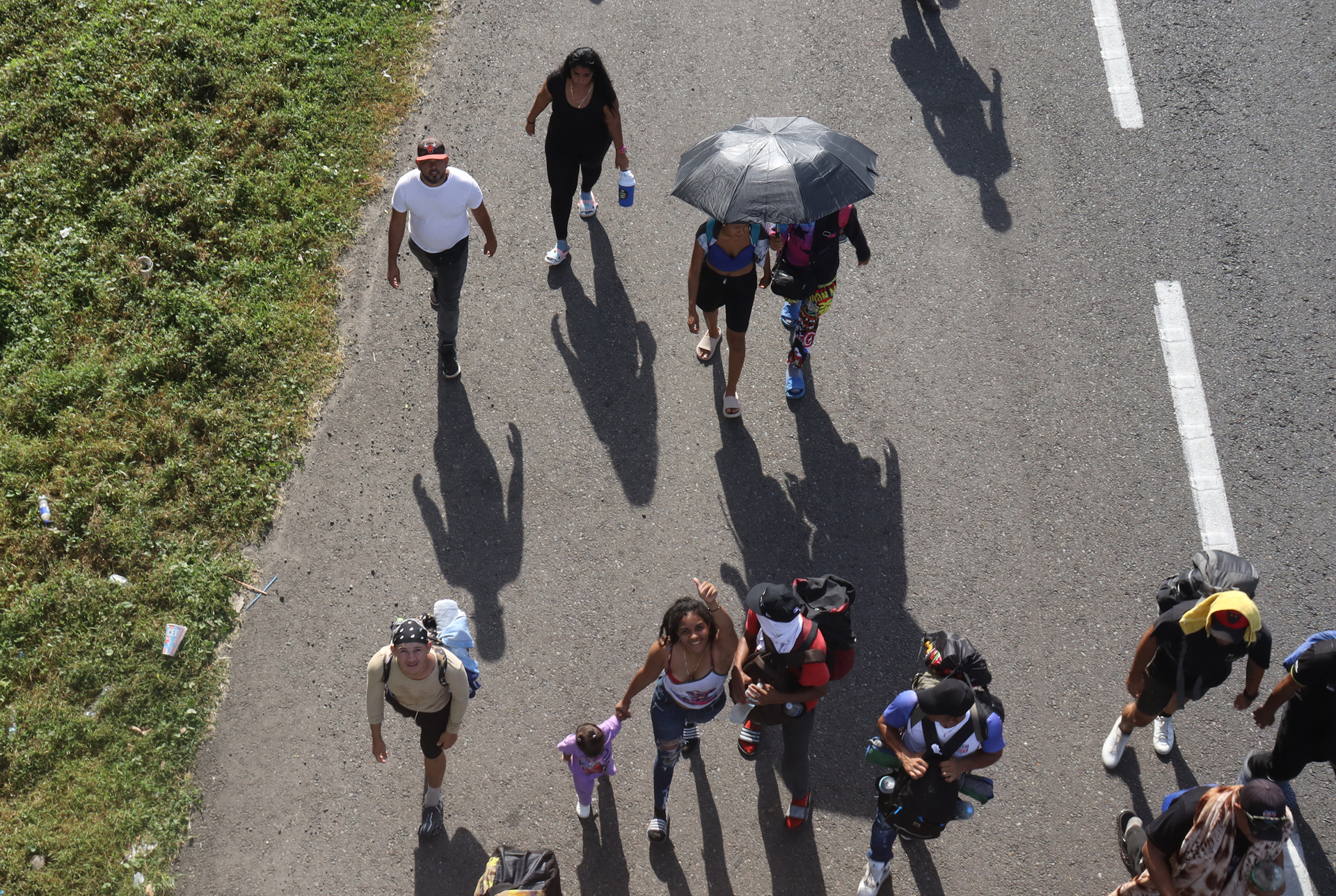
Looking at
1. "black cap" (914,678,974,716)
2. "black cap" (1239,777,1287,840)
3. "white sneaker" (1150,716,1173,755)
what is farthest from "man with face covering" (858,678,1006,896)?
"white sneaker" (1150,716,1173,755)

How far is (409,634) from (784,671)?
1.98 metres

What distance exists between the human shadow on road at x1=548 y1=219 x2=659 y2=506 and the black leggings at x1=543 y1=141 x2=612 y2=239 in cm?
49

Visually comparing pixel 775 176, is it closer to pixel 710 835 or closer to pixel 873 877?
pixel 710 835

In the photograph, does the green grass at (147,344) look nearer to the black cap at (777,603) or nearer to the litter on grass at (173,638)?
the litter on grass at (173,638)

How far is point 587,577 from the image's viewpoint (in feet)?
22.6

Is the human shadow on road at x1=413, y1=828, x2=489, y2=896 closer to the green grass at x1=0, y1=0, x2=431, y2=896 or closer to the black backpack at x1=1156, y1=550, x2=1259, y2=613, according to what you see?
the green grass at x1=0, y1=0, x2=431, y2=896

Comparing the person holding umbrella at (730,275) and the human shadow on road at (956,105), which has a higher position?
the human shadow on road at (956,105)

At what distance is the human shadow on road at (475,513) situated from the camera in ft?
22.3

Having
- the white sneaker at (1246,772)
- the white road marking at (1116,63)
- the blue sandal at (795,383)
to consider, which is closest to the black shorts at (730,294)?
the blue sandal at (795,383)

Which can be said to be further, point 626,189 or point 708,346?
point 626,189

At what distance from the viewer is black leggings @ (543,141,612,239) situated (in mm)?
7820

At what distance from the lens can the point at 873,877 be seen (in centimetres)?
560

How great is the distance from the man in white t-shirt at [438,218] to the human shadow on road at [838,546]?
87.0 inches

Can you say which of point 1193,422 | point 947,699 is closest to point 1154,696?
point 947,699
